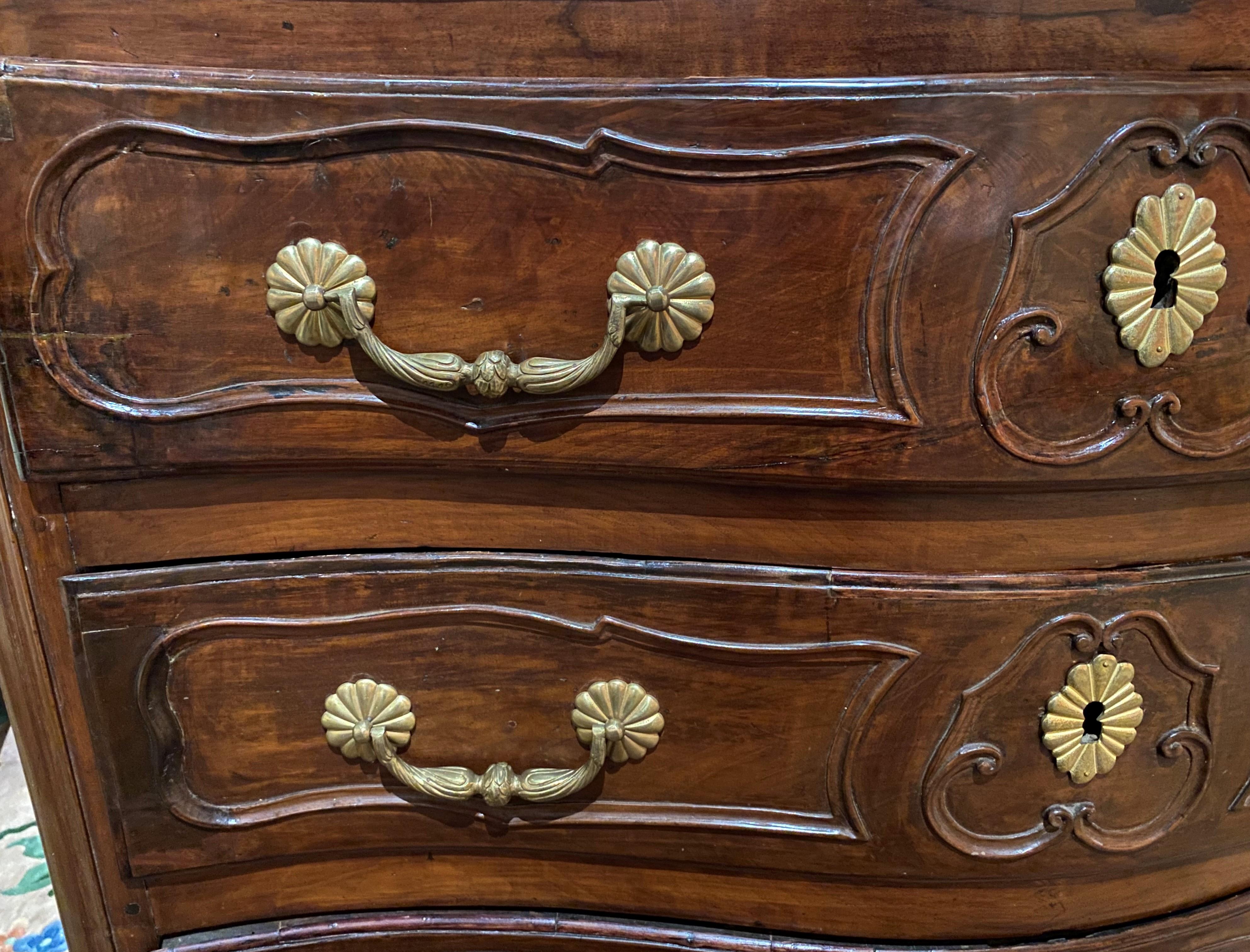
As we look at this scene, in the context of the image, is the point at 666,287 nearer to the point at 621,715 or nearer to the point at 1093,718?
the point at 621,715

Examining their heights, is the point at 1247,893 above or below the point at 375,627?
below

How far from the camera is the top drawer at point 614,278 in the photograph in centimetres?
45

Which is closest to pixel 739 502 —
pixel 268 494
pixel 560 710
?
pixel 560 710

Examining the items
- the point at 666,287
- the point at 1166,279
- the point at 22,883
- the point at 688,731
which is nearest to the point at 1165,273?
the point at 1166,279

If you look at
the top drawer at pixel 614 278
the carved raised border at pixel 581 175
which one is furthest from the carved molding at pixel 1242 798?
the carved raised border at pixel 581 175

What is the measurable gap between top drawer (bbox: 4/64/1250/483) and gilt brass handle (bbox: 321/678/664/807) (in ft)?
0.48

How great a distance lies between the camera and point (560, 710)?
56 cm

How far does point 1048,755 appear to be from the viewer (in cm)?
54

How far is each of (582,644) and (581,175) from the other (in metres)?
0.27

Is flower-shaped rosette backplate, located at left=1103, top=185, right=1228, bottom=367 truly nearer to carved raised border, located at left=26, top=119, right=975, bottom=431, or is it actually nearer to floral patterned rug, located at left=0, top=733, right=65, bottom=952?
carved raised border, located at left=26, top=119, right=975, bottom=431

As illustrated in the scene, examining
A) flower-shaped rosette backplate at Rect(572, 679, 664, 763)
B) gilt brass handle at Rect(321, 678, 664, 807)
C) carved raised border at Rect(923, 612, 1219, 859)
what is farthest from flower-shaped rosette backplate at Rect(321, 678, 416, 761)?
carved raised border at Rect(923, 612, 1219, 859)

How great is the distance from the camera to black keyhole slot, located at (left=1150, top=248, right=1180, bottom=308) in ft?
1.49

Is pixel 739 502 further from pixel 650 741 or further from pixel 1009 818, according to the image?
pixel 1009 818

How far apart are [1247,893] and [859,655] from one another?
349mm
